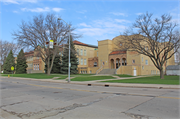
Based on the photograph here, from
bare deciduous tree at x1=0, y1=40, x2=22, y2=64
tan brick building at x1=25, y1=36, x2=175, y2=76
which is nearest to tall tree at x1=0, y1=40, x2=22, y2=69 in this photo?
bare deciduous tree at x1=0, y1=40, x2=22, y2=64

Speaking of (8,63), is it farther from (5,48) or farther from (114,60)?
(114,60)

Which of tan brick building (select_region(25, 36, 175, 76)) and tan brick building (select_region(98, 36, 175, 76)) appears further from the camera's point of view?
tan brick building (select_region(25, 36, 175, 76))

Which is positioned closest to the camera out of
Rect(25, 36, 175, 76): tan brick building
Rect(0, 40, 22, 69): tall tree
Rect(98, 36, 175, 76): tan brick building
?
Rect(98, 36, 175, 76): tan brick building

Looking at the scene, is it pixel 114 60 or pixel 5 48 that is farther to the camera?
pixel 5 48

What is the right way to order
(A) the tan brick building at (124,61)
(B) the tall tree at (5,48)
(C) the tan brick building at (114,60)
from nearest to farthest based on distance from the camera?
(A) the tan brick building at (124,61) < (C) the tan brick building at (114,60) < (B) the tall tree at (5,48)

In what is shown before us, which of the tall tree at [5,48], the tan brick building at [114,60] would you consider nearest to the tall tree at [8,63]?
the tall tree at [5,48]

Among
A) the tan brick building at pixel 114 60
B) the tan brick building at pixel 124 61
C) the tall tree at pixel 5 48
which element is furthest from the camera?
the tall tree at pixel 5 48

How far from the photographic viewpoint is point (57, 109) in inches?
253

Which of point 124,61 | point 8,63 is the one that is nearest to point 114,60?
point 124,61

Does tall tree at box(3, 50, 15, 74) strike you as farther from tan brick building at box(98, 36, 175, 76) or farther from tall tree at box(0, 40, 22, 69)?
tan brick building at box(98, 36, 175, 76)

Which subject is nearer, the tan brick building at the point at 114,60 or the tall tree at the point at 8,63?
the tan brick building at the point at 114,60

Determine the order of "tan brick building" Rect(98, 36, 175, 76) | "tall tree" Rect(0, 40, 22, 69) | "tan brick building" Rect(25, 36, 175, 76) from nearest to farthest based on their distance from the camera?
"tan brick building" Rect(98, 36, 175, 76) → "tan brick building" Rect(25, 36, 175, 76) → "tall tree" Rect(0, 40, 22, 69)

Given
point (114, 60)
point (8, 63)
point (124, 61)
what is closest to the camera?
point (124, 61)

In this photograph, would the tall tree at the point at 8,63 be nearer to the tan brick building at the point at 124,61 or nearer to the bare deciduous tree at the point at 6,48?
the bare deciduous tree at the point at 6,48
